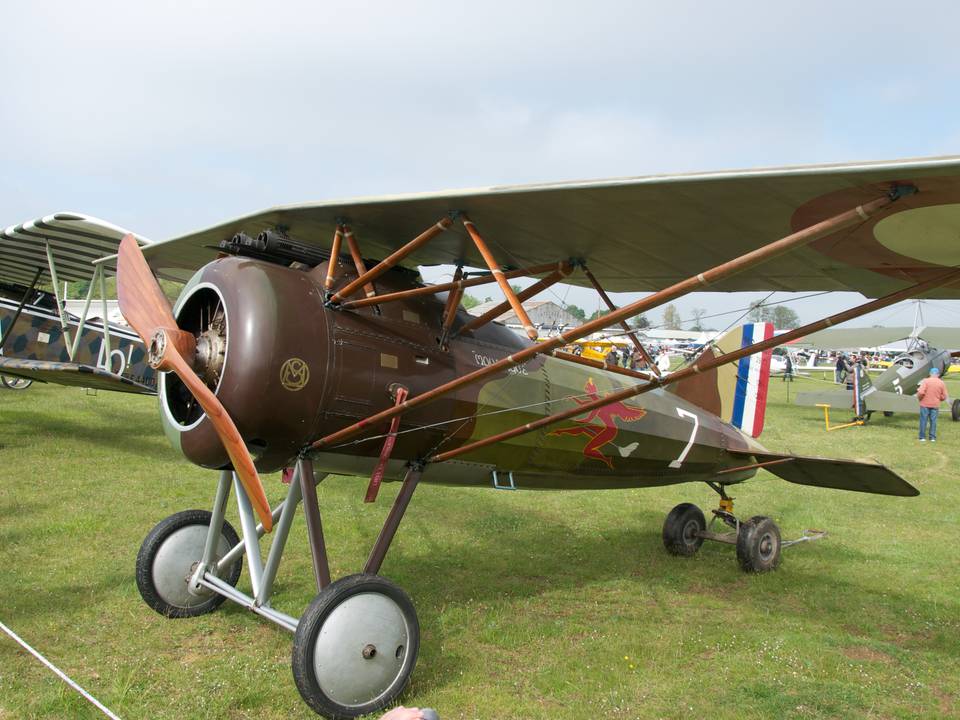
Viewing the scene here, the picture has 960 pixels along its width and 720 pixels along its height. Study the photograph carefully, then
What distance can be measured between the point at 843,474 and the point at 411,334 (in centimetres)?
386

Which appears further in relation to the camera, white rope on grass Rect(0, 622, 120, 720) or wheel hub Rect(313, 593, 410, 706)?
wheel hub Rect(313, 593, 410, 706)

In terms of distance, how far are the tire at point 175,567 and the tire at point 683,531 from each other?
398 cm

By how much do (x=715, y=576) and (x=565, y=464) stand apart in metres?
2.02

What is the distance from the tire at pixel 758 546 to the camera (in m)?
6.32

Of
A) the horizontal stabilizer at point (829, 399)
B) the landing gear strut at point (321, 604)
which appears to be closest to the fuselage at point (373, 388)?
the landing gear strut at point (321, 604)

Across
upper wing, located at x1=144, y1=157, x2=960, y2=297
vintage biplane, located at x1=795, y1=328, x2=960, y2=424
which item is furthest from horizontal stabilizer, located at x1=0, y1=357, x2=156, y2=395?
vintage biplane, located at x1=795, y1=328, x2=960, y2=424

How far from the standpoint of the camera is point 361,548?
641 centimetres

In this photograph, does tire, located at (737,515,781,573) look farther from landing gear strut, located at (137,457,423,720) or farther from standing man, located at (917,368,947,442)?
standing man, located at (917,368,947,442)

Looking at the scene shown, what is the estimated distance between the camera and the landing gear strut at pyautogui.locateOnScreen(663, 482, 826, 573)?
6344 millimetres

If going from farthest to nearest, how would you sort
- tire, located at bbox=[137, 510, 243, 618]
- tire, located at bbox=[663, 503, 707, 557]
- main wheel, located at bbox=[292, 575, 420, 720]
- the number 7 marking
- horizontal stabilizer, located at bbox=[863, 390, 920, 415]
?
horizontal stabilizer, located at bbox=[863, 390, 920, 415], tire, located at bbox=[663, 503, 707, 557], the number 7 marking, tire, located at bbox=[137, 510, 243, 618], main wheel, located at bbox=[292, 575, 420, 720]

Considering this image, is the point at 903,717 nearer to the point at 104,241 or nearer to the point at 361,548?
the point at 361,548

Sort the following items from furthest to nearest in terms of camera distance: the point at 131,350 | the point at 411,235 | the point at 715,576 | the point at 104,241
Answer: the point at 131,350 < the point at 104,241 < the point at 715,576 < the point at 411,235

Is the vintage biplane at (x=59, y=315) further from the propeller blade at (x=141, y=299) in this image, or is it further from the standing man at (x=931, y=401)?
the standing man at (x=931, y=401)

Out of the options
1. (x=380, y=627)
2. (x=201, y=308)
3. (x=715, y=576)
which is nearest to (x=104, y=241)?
(x=201, y=308)
